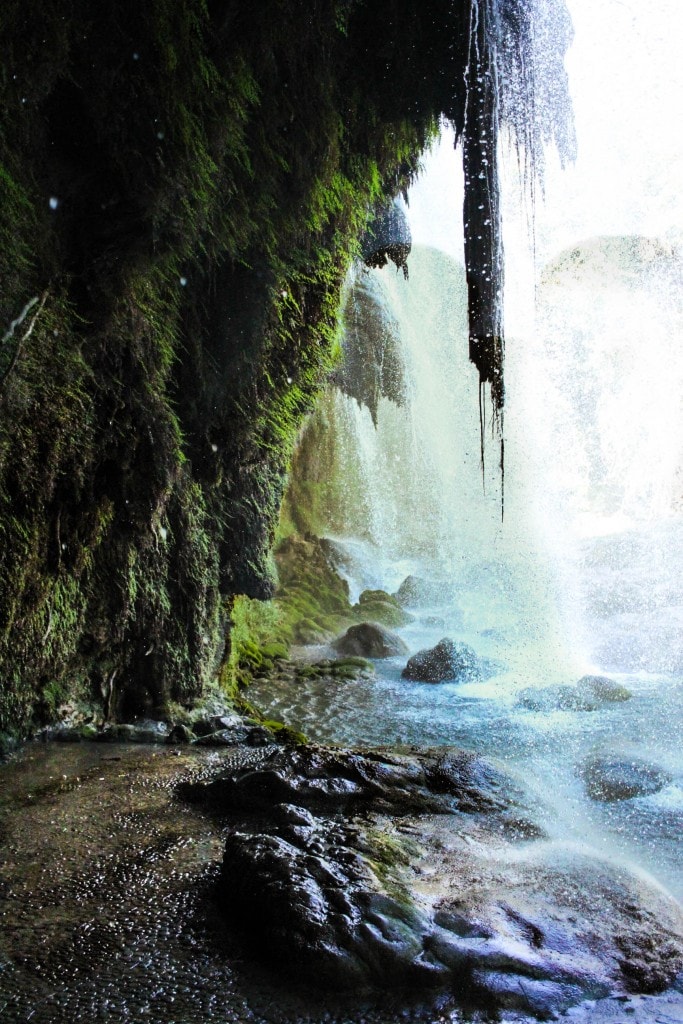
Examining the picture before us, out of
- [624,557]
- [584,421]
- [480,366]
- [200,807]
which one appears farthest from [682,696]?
[584,421]

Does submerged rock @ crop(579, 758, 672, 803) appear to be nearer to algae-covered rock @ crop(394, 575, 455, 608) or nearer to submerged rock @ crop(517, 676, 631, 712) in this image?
submerged rock @ crop(517, 676, 631, 712)

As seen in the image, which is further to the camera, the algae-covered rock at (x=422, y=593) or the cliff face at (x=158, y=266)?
the algae-covered rock at (x=422, y=593)

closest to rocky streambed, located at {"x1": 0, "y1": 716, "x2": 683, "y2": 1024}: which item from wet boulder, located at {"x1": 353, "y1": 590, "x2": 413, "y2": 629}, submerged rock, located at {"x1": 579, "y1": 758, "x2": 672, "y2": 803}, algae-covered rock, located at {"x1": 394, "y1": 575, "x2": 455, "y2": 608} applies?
submerged rock, located at {"x1": 579, "y1": 758, "x2": 672, "y2": 803}

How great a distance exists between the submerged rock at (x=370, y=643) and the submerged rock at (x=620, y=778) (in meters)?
8.03

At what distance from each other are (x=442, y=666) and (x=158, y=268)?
9.89m

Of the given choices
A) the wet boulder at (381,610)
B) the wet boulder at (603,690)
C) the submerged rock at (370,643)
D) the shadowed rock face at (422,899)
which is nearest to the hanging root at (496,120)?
the shadowed rock face at (422,899)

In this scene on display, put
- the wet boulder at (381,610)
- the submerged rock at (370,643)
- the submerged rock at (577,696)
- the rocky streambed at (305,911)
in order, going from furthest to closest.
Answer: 1. the wet boulder at (381,610)
2. the submerged rock at (370,643)
3. the submerged rock at (577,696)
4. the rocky streambed at (305,911)

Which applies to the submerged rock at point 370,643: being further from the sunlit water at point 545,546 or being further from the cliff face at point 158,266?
the cliff face at point 158,266

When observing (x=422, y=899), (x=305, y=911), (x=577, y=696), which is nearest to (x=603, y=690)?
(x=577, y=696)

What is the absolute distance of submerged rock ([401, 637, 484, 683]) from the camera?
13039mm

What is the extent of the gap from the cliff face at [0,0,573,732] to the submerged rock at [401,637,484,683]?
19.2 ft

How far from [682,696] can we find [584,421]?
22.6 metres

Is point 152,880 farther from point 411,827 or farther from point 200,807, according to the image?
point 411,827

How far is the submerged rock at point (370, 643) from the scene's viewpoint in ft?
50.9
